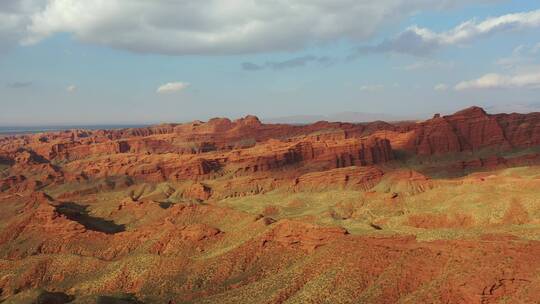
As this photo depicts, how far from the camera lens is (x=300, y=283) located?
66.6m

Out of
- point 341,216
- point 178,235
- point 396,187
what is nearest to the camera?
point 178,235

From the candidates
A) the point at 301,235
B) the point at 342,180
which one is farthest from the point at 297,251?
the point at 342,180

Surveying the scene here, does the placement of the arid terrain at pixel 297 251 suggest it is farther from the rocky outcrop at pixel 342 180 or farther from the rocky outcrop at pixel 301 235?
the rocky outcrop at pixel 342 180

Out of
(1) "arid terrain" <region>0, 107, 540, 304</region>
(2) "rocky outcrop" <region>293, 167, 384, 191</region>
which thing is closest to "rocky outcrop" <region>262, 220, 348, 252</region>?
(1) "arid terrain" <region>0, 107, 540, 304</region>

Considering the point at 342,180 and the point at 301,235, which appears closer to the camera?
the point at 301,235

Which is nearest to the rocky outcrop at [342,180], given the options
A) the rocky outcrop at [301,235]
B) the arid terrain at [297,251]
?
the arid terrain at [297,251]

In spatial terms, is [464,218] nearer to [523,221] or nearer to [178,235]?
[523,221]

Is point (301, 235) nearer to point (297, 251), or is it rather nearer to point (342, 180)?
point (297, 251)

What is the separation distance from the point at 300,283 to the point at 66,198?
155168 mm

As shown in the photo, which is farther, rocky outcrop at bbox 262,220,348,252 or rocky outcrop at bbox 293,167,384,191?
rocky outcrop at bbox 293,167,384,191

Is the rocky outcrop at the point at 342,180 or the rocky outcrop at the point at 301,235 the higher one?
the rocky outcrop at the point at 301,235

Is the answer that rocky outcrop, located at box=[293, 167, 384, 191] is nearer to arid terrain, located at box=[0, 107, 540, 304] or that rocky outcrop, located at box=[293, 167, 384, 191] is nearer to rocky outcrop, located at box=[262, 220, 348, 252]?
arid terrain, located at box=[0, 107, 540, 304]

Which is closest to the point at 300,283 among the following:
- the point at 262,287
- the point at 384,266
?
the point at 262,287

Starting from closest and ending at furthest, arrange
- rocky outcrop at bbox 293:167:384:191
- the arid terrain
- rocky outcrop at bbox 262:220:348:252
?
the arid terrain → rocky outcrop at bbox 262:220:348:252 → rocky outcrop at bbox 293:167:384:191
